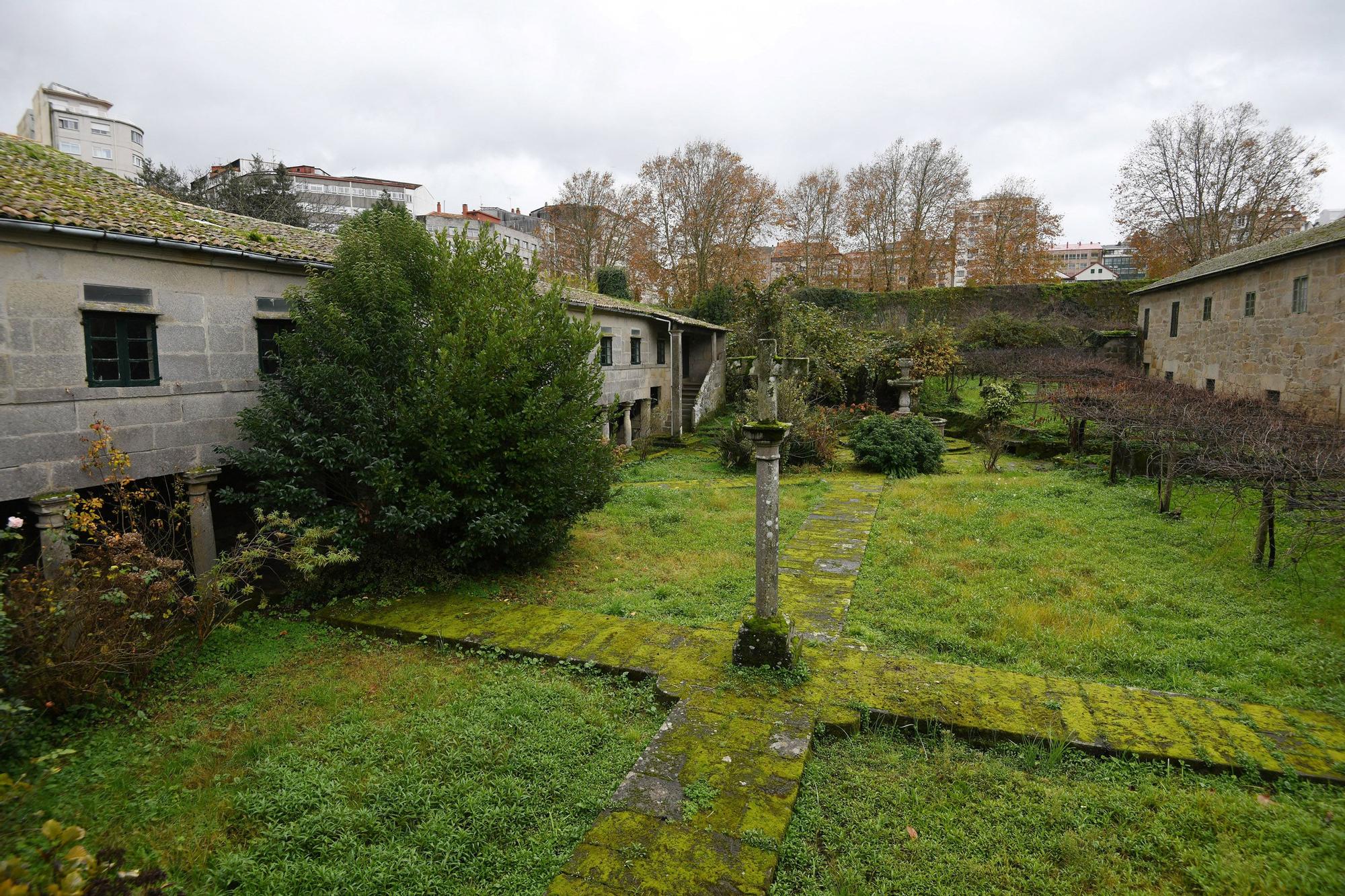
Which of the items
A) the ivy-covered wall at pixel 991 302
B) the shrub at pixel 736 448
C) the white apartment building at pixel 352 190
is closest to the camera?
the shrub at pixel 736 448

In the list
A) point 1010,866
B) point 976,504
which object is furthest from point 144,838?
point 976,504

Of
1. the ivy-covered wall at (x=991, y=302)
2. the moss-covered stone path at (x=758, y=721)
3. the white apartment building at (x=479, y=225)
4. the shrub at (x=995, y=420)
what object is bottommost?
the moss-covered stone path at (x=758, y=721)

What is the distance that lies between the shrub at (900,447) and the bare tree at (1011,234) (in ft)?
83.6

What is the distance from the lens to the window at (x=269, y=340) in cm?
927

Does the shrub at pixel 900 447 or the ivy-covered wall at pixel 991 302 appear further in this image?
the ivy-covered wall at pixel 991 302

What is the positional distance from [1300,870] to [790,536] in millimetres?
Answer: 6794

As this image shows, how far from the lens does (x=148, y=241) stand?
768 cm

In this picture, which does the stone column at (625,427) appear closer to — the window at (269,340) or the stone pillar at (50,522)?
the window at (269,340)

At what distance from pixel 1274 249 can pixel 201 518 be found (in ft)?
74.8

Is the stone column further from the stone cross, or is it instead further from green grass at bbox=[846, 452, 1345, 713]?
the stone cross

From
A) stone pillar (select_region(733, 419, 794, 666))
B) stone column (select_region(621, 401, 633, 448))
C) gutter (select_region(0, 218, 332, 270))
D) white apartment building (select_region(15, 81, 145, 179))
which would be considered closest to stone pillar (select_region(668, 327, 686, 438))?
stone column (select_region(621, 401, 633, 448))

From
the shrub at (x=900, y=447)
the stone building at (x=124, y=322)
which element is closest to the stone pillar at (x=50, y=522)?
the stone building at (x=124, y=322)

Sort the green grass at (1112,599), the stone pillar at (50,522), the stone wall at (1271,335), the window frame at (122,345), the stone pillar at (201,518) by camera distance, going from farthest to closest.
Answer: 1. the stone wall at (1271,335)
2. the stone pillar at (201,518)
3. the window frame at (122,345)
4. the stone pillar at (50,522)
5. the green grass at (1112,599)

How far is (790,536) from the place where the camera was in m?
9.93
